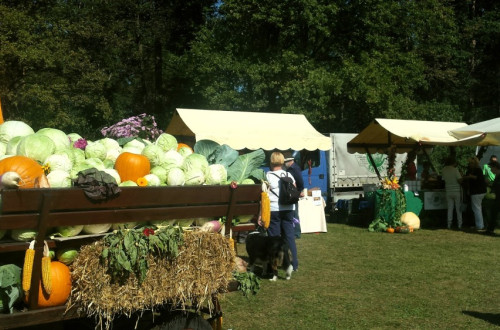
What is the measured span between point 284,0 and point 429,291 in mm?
20036

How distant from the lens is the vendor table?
13.6m

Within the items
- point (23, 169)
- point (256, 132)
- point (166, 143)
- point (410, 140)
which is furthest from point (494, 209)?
point (23, 169)

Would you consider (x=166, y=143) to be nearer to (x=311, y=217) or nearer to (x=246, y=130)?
(x=311, y=217)

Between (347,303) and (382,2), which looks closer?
(347,303)

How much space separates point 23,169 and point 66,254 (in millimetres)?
653

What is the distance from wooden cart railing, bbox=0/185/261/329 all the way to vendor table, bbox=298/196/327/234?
376 inches

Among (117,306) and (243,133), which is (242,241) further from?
(117,306)

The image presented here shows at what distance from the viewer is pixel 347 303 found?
6.85 metres

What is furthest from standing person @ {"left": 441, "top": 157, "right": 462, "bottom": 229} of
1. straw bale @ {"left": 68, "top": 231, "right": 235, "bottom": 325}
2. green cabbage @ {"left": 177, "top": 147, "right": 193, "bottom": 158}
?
straw bale @ {"left": 68, "top": 231, "right": 235, "bottom": 325}

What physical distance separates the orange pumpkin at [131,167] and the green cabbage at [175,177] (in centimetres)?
20

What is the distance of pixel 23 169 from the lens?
3.54 meters

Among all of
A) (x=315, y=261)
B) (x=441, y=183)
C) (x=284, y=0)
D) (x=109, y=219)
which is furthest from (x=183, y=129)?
(x=284, y=0)

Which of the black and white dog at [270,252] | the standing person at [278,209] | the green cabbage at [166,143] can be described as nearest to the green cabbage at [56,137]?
the green cabbage at [166,143]

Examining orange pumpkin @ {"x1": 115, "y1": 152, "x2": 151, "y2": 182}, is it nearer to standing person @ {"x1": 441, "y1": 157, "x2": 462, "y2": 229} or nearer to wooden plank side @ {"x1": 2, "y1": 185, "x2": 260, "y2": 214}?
wooden plank side @ {"x1": 2, "y1": 185, "x2": 260, "y2": 214}
